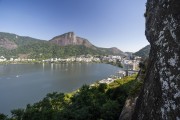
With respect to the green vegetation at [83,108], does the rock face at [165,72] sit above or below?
above

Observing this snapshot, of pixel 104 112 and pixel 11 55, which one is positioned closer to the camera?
pixel 104 112

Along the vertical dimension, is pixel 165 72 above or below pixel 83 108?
above

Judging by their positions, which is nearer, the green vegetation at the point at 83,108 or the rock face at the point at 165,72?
the rock face at the point at 165,72

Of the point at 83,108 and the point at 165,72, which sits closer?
the point at 165,72

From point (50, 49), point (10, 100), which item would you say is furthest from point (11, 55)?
point (10, 100)

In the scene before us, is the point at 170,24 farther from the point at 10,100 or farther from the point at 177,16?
the point at 10,100

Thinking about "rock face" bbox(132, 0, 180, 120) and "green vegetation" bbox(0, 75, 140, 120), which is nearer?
"rock face" bbox(132, 0, 180, 120)

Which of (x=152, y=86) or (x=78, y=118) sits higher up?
(x=152, y=86)

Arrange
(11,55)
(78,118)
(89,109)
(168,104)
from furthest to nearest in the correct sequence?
(11,55)
(89,109)
(78,118)
(168,104)
